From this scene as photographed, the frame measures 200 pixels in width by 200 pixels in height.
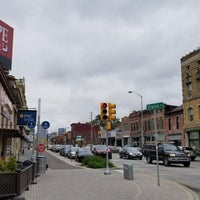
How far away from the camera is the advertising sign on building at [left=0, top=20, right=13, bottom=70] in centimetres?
2238

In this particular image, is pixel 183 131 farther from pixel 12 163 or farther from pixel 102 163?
pixel 12 163

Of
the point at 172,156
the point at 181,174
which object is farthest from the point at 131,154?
the point at 181,174

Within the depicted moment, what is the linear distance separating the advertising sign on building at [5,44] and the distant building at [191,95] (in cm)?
2773

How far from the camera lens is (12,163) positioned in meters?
10.6

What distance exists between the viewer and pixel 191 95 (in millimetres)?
44719

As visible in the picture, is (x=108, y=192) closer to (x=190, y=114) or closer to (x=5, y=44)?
(x=5, y=44)

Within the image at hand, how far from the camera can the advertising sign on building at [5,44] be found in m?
22.4

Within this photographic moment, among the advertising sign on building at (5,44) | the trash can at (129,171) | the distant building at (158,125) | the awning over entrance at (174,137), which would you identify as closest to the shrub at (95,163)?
the trash can at (129,171)

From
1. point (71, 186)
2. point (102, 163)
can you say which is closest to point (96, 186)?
point (71, 186)

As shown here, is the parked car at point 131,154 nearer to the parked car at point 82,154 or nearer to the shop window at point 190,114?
the parked car at point 82,154

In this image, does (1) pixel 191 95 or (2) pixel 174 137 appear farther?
(2) pixel 174 137

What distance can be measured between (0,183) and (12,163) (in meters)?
A: 1.53

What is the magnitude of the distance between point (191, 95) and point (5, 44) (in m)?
29.5

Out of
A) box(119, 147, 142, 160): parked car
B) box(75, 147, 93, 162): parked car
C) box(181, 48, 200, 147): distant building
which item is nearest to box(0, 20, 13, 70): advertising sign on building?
box(75, 147, 93, 162): parked car
